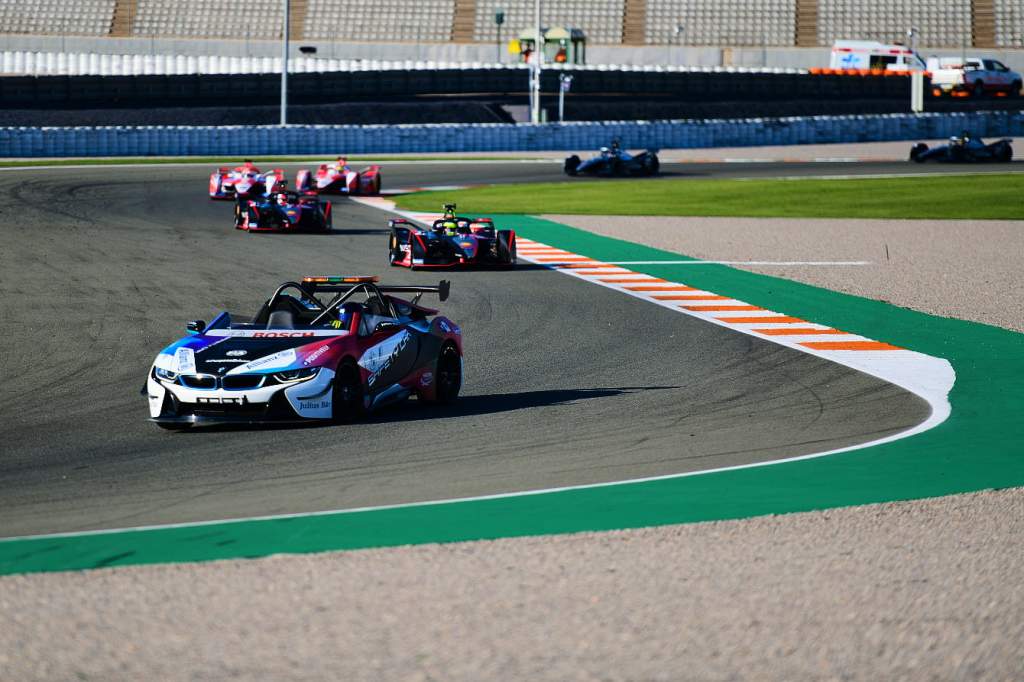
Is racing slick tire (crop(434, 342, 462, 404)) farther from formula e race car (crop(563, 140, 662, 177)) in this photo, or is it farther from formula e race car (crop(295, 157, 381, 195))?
formula e race car (crop(563, 140, 662, 177))

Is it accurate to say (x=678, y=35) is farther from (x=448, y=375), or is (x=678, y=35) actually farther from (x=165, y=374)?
(x=165, y=374)

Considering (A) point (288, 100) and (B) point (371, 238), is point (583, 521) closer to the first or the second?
(B) point (371, 238)

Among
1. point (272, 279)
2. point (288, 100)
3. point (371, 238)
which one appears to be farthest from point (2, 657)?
point (288, 100)

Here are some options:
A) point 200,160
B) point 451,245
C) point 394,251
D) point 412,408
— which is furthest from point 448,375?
point 200,160

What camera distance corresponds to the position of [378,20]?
69000mm

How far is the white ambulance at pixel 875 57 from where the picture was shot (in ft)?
A: 221

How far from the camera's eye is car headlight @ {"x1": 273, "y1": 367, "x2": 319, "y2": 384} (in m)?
11.7

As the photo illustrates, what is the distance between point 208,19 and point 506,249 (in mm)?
47470

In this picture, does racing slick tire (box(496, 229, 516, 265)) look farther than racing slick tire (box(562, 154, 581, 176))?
No

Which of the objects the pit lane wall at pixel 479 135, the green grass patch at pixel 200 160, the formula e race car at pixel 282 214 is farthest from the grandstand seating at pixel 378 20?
the formula e race car at pixel 282 214

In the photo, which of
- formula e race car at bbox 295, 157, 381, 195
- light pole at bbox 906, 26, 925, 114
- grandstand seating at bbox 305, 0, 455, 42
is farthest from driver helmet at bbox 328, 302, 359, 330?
grandstand seating at bbox 305, 0, 455, 42

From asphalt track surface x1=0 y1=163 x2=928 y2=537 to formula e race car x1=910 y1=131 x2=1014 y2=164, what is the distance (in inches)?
1077

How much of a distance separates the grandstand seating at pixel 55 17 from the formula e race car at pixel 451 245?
153 feet

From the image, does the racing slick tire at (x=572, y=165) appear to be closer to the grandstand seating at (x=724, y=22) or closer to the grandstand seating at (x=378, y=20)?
the grandstand seating at (x=378, y=20)
